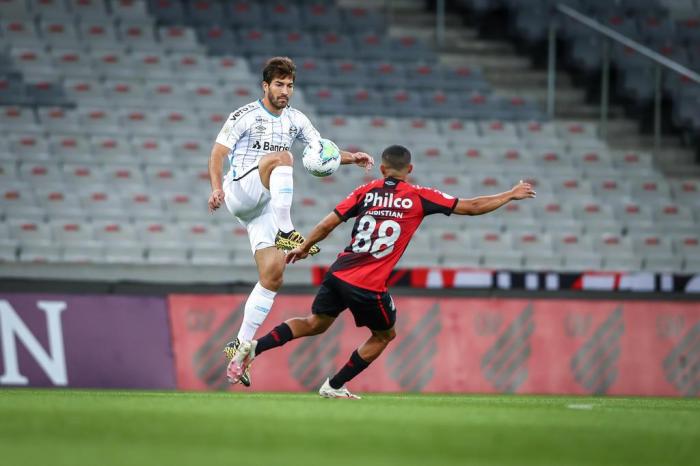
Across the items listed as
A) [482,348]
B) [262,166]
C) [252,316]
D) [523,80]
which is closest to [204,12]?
[523,80]

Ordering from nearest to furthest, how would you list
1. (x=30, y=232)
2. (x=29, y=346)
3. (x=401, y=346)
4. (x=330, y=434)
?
(x=330, y=434) < (x=29, y=346) < (x=401, y=346) < (x=30, y=232)

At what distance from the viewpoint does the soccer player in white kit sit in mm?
8695

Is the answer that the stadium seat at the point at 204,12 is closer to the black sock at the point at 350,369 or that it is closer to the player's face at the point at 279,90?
the player's face at the point at 279,90

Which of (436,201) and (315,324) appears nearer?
(436,201)

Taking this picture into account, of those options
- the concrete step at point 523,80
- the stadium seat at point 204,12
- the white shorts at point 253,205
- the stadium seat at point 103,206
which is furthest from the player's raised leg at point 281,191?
the concrete step at point 523,80

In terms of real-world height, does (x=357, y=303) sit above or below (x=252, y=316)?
above

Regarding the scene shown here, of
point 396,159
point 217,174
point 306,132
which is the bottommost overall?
point 217,174

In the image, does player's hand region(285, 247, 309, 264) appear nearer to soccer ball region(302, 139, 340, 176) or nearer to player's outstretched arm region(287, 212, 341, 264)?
player's outstretched arm region(287, 212, 341, 264)

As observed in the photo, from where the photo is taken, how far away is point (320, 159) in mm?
8750

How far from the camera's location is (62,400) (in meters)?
7.70

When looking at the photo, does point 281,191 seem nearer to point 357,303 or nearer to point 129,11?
point 357,303

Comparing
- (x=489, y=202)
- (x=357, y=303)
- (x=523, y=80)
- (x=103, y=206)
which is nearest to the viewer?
(x=489, y=202)

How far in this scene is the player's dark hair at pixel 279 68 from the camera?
8.68 meters

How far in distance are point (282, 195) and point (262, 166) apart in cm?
30
